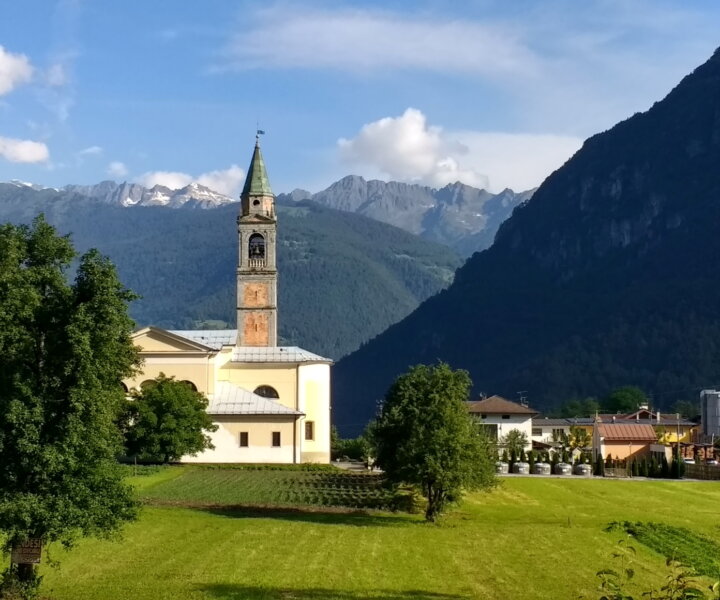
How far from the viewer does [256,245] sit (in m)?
97.8

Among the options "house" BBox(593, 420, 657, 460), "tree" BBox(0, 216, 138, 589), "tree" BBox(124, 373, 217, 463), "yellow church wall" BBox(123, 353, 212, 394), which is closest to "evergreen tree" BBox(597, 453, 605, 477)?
"house" BBox(593, 420, 657, 460)

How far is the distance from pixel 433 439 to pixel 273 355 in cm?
4452

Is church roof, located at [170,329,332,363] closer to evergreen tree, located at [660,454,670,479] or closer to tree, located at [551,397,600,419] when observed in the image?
evergreen tree, located at [660,454,670,479]

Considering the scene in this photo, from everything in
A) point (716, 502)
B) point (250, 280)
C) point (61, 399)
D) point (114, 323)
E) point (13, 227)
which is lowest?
point (716, 502)

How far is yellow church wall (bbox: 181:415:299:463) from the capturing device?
76562 mm

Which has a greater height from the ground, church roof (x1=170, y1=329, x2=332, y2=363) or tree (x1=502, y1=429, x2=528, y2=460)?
church roof (x1=170, y1=329, x2=332, y2=363)

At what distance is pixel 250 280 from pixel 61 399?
71603 millimetres

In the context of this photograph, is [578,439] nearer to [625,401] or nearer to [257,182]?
[257,182]

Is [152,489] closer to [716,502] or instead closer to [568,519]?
[568,519]

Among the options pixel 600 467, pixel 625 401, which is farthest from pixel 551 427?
pixel 600 467

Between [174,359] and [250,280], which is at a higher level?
[250,280]

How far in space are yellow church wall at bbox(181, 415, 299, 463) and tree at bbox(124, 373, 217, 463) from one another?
4.87 meters

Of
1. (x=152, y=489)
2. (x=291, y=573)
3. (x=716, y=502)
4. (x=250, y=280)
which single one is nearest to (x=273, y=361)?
(x=250, y=280)

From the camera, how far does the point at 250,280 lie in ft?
314
